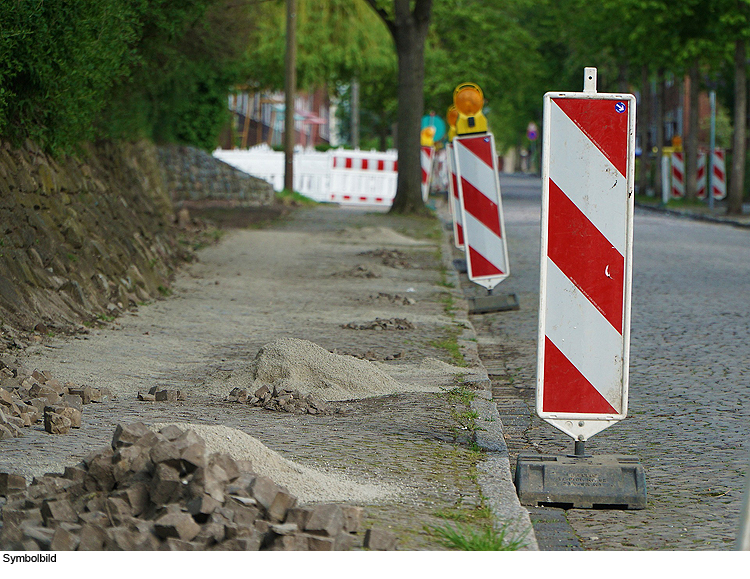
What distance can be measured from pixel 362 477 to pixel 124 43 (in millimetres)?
6540

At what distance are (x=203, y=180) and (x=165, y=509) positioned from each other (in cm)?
2261

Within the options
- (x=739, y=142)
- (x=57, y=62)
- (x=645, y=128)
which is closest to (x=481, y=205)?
(x=57, y=62)

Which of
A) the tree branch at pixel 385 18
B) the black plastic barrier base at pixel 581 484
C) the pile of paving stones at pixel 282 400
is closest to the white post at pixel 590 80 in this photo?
the black plastic barrier base at pixel 581 484

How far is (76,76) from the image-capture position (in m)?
8.49

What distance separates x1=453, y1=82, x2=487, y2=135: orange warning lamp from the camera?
10.0 m

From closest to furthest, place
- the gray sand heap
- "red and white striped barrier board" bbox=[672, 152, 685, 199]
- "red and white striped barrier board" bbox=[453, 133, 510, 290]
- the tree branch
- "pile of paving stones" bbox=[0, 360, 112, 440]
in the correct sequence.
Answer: "pile of paving stones" bbox=[0, 360, 112, 440], the gray sand heap, "red and white striped barrier board" bbox=[453, 133, 510, 290], the tree branch, "red and white striped barrier board" bbox=[672, 152, 685, 199]

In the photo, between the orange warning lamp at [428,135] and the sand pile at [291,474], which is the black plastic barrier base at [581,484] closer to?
the sand pile at [291,474]

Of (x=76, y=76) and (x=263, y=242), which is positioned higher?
(x=76, y=76)

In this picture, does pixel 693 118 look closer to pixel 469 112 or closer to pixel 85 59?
pixel 469 112

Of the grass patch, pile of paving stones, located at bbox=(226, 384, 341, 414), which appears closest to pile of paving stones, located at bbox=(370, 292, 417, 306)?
pile of paving stones, located at bbox=(226, 384, 341, 414)

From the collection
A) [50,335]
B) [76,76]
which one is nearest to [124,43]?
[76,76]

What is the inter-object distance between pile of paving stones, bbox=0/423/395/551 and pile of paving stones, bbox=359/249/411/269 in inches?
398

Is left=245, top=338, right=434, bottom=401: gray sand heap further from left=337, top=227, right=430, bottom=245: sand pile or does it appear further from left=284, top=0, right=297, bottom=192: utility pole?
left=284, top=0, right=297, bottom=192: utility pole
